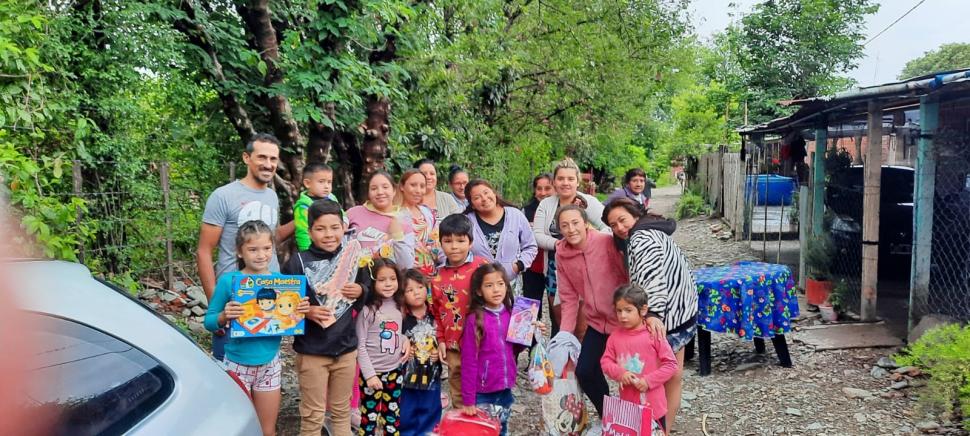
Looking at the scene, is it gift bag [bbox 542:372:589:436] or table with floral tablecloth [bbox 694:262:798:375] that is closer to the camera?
gift bag [bbox 542:372:589:436]

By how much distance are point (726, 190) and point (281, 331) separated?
13.4 metres

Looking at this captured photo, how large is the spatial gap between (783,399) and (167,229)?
5720mm

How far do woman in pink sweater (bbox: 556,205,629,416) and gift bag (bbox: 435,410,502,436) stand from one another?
59 cm

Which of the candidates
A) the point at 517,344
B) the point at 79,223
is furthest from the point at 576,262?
the point at 79,223

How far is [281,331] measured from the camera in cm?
315

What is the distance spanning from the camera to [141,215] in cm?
598

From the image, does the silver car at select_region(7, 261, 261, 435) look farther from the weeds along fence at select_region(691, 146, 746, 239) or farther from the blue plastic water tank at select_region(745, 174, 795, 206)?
the blue plastic water tank at select_region(745, 174, 795, 206)

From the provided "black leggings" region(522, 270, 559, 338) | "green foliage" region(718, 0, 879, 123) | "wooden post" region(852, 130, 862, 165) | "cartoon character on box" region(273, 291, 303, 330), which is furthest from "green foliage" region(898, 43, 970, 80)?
"cartoon character on box" region(273, 291, 303, 330)

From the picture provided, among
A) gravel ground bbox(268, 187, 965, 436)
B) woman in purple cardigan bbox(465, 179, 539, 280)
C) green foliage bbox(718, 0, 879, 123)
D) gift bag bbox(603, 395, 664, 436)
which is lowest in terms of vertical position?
gravel ground bbox(268, 187, 965, 436)

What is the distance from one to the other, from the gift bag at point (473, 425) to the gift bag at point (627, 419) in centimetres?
66

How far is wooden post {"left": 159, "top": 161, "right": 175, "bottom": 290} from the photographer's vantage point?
6.13 m

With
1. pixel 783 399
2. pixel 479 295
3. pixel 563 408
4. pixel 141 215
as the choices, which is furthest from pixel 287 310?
pixel 783 399

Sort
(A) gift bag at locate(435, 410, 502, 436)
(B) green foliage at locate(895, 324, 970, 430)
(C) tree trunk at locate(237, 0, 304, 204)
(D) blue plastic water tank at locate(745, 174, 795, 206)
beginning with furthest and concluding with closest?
(D) blue plastic water tank at locate(745, 174, 795, 206), (C) tree trunk at locate(237, 0, 304, 204), (B) green foliage at locate(895, 324, 970, 430), (A) gift bag at locate(435, 410, 502, 436)

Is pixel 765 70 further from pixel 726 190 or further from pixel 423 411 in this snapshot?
pixel 423 411
